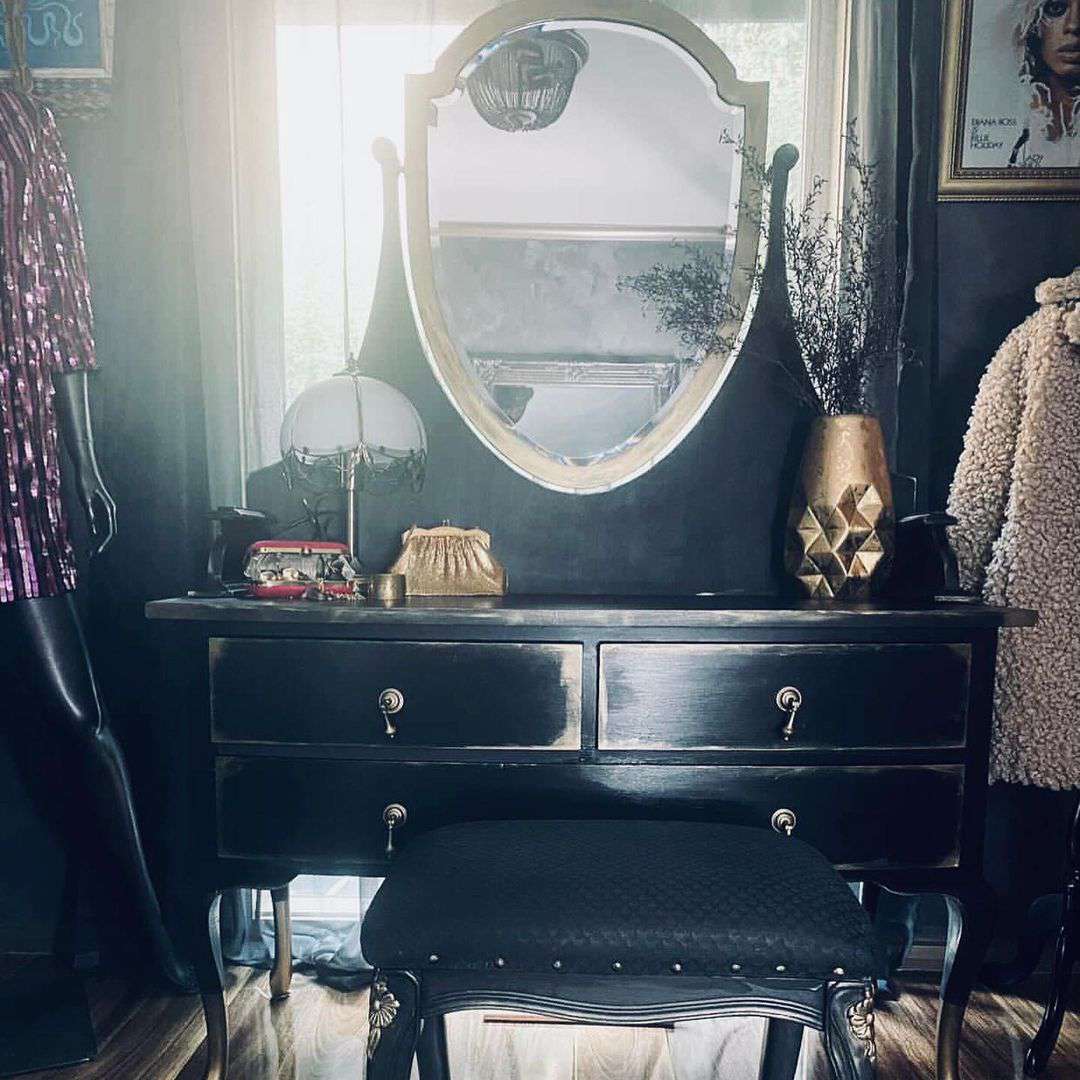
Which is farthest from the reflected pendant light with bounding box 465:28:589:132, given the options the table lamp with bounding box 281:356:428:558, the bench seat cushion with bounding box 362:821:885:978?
the bench seat cushion with bounding box 362:821:885:978

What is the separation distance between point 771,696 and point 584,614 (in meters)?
0.33

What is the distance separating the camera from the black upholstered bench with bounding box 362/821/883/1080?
1.01 m

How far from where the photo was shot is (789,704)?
4.46 ft

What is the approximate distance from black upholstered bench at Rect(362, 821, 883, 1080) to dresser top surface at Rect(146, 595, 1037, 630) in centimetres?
36

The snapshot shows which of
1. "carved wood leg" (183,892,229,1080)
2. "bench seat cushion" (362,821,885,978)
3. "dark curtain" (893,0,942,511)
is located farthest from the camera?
"dark curtain" (893,0,942,511)

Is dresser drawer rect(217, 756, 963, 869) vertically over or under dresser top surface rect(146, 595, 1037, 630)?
under

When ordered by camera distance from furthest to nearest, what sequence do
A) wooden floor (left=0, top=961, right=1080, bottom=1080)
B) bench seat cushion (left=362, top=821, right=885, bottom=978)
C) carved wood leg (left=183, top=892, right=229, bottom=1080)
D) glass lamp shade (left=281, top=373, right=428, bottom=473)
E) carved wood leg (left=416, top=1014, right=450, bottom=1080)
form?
glass lamp shade (left=281, top=373, right=428, bottom=473)
wooden floor (left=0, top=961, right=1080, bottom=1080)
carved wood leg (left=183, top=892, right=229, bottom=1080)
carved wood leg (left=416, top=1014, right=450, bottom=1080)
bench seat cushion (left=362, top=821, right=885, bottom=978)

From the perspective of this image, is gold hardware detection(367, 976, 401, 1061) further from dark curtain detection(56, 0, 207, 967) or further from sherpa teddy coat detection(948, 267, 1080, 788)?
sherpa teddy coat detection(948, 267, 1080, 788)

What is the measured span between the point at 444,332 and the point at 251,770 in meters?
0.97

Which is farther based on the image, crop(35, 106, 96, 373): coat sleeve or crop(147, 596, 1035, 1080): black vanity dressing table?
crop(35, 106, 96, 373): coat sleeve

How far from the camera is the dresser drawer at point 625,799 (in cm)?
138

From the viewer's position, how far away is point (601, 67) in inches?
72.4

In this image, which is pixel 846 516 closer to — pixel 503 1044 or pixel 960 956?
pixel 960 956

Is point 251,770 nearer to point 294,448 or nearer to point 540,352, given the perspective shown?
point 294,448
